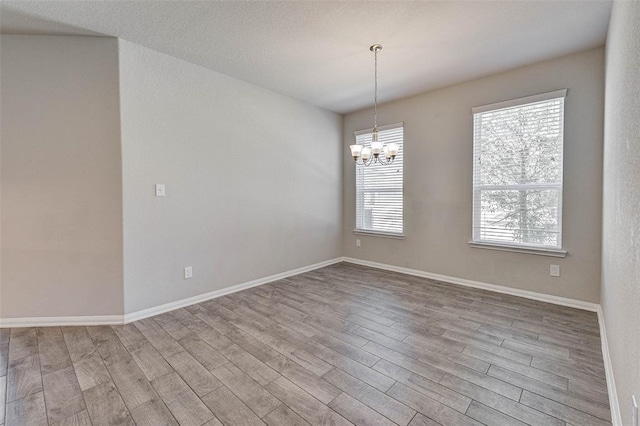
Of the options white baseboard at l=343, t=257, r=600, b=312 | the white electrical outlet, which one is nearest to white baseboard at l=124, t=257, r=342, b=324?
the white electrical outlet

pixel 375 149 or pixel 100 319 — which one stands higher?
pixel 375 149

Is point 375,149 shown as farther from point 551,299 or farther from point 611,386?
point 551,299

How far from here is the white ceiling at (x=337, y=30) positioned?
2268 mm

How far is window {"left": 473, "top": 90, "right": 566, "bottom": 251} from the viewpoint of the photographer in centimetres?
316

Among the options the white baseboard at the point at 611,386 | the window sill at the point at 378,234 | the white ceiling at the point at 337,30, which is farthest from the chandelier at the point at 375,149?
the white baseboard at the point at 611,386

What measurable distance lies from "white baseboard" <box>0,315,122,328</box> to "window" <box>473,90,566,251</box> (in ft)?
13.8

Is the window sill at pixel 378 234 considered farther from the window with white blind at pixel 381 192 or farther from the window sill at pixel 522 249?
the window sill at pixel 522 249

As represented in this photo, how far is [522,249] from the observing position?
3.36 m

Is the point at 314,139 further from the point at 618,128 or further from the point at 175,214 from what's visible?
the point at 618,128

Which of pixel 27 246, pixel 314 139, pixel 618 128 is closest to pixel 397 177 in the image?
pixel 314 139

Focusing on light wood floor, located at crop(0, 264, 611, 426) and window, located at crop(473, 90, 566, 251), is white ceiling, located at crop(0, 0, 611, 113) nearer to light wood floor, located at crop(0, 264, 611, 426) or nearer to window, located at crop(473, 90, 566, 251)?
window, located at crop(473, 90, 566, 251)

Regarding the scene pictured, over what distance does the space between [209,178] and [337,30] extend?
2077 millimetres

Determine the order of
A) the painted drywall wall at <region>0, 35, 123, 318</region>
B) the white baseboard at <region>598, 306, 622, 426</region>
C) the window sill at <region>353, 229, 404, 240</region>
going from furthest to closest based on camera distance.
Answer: the window sill at <region>353, 229, 404, 240</region> → the painted drywall wall at <region>0, 35, 123, 318</region> → the white baseboard at <region>598, 306, 622, 426</region>

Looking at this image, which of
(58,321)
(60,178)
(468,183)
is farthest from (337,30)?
(58,321)
